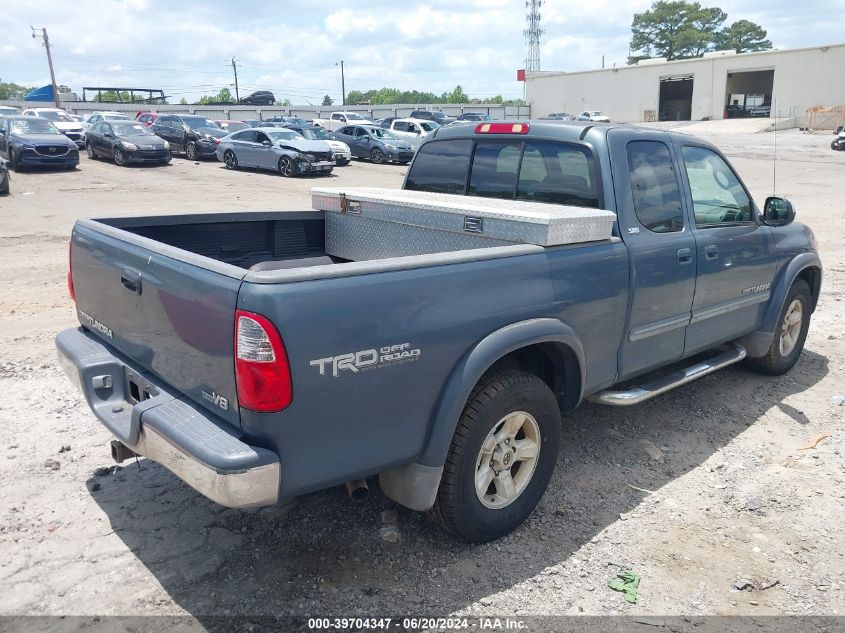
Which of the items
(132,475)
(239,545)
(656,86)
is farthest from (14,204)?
(656,86)

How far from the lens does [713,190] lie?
15.7 feet

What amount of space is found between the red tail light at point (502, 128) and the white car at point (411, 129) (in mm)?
26192

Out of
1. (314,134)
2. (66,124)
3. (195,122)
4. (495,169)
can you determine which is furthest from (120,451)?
(66,124)

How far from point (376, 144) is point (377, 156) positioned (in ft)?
1.58

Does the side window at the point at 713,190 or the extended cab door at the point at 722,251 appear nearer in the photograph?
the extended cab door at the point at 722,251

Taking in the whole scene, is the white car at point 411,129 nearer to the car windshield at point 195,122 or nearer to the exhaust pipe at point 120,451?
the car windshield at point 195,122

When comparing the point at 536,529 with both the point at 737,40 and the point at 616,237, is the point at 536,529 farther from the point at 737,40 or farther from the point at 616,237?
the point at 737,40

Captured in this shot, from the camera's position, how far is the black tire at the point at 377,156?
28.5 metres

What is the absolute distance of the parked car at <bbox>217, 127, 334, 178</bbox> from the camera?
22.7m

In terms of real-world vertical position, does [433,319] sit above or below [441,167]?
below

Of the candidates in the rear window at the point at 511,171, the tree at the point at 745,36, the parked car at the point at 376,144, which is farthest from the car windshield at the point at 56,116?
the tree at the point at 745,36

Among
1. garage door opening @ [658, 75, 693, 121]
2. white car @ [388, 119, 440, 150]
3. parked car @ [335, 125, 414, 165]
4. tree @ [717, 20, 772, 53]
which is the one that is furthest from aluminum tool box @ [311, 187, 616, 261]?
tree @ [717, 20, 772, 53]

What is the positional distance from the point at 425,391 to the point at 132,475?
84.5 inches

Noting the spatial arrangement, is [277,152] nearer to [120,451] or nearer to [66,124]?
[66,124]
